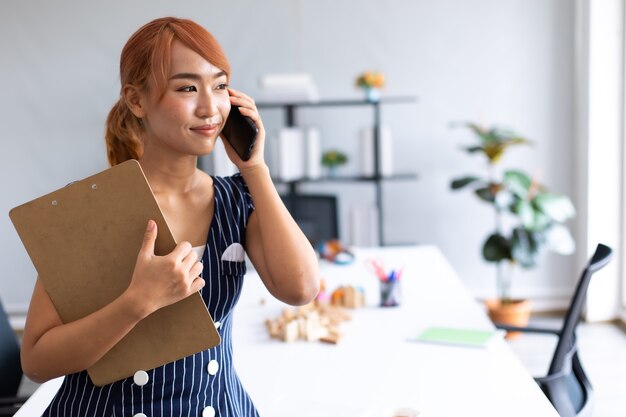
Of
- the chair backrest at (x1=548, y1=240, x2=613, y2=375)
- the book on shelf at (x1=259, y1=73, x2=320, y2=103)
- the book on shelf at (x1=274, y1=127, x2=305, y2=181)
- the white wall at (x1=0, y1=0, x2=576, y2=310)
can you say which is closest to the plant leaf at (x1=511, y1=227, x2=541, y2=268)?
the white wall at (x1=0, y1=0, x2=576, y2=310)

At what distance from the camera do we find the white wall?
4.57m

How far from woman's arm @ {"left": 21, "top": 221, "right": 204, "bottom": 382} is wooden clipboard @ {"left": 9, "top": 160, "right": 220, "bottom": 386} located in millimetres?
29

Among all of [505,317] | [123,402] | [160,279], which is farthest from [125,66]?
[505,317]

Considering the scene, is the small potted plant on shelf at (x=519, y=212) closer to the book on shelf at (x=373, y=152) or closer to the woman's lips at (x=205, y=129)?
the book on shelf at (x=373, y=152)

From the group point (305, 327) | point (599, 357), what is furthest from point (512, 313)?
point (305, 327)

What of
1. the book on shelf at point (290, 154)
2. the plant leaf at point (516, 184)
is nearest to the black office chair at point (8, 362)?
the book on shelf at point (290, 154)

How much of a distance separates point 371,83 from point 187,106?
3.31m

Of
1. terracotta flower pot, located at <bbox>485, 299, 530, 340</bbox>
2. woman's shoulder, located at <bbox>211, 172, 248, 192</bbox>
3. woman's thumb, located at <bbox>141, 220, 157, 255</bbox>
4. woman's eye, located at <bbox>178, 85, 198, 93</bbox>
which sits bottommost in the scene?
terracotta flower pot, located at <bbox>485, 299, 530, 340</bbox>

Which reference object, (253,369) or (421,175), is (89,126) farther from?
(253,369)

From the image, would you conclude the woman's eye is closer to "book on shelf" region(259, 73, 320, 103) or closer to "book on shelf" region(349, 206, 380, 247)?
"book on shelf" region(259, 73, 320, 103)

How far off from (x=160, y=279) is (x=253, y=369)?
858 millimetres

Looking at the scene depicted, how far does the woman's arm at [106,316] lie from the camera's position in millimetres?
995

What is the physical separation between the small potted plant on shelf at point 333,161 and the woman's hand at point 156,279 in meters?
3.49

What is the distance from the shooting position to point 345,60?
15.2ft
